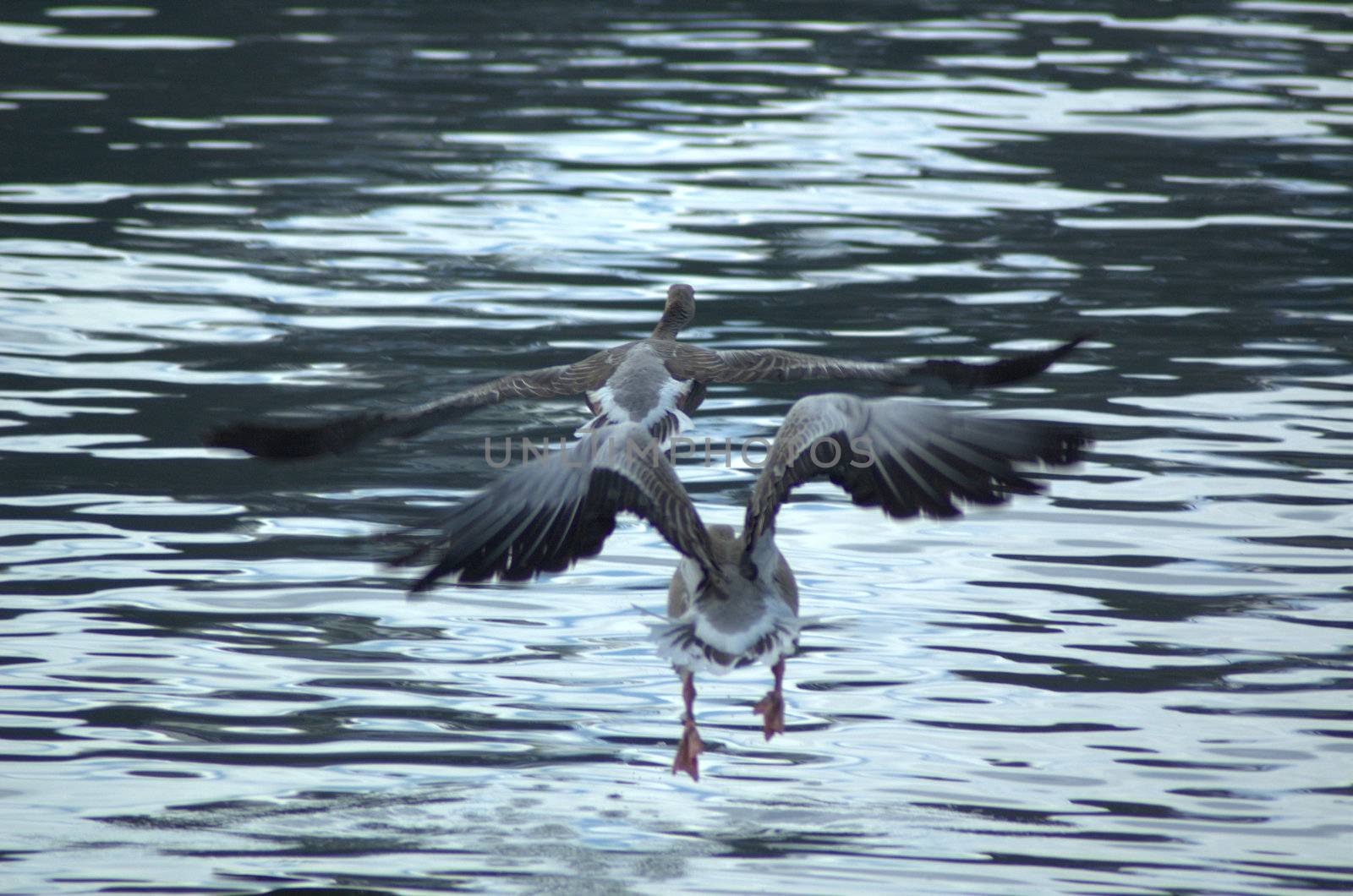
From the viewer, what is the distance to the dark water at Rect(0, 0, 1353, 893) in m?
7.03

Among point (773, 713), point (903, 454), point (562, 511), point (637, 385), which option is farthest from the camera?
point (637, 385)

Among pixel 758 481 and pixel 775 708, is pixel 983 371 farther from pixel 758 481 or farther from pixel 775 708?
pixel 775 708

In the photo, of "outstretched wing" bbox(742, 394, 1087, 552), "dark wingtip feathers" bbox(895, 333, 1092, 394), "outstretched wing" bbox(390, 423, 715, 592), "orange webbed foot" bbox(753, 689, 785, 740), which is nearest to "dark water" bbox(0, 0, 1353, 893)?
"orange webbed foot" bbox(753, 689, 785, 740)

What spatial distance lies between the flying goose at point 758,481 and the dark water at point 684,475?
3.42 ft

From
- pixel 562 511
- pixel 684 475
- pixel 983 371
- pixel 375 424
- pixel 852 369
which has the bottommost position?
pixel 684 475

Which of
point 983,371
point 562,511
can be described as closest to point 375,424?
point 562,511

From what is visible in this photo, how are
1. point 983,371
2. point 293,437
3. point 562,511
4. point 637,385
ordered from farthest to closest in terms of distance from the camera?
point 637,385, point 983,371, point 293,437, point 562,511

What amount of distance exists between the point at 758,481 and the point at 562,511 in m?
0.75

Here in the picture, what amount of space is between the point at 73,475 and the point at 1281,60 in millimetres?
18661

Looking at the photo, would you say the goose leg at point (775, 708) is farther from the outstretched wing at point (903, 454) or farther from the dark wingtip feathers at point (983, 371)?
the dark wingtip feathers at point (983, 371)

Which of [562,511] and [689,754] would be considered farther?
[689,754]

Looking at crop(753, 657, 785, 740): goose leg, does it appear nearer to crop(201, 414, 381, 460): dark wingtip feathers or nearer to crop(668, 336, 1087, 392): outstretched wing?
crop(668, 336, 1087, 392): outstretched wing

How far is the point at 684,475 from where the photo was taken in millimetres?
11227

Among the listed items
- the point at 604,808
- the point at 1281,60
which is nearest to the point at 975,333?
the point at 604,808
